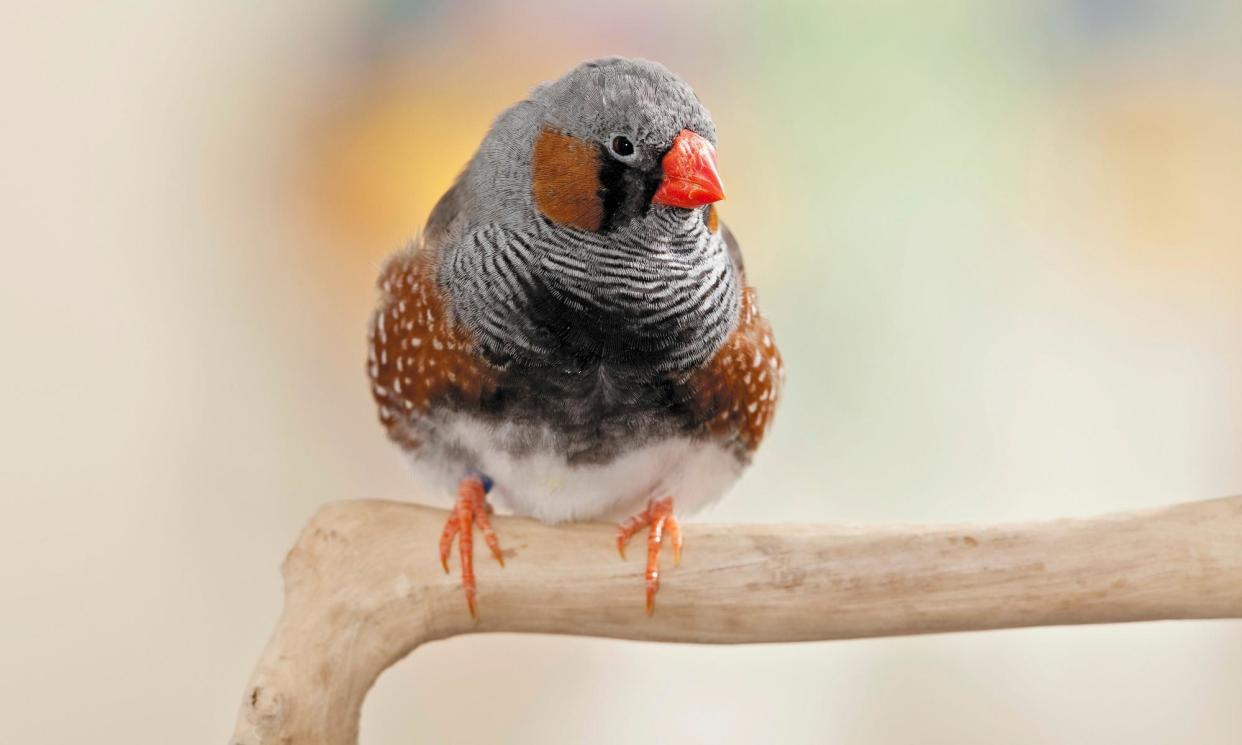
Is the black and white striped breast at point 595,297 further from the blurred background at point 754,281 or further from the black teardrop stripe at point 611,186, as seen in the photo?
the blurred background at point 754,281

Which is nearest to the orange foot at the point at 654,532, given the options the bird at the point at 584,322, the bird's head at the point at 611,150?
the bird at the point at 584,322

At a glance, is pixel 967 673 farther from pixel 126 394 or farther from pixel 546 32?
pixel 126 394

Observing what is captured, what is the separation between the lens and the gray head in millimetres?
1629

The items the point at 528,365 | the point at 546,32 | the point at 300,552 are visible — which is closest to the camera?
the point at 528,365

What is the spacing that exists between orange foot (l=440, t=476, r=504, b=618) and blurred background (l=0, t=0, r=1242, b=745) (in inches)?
30.2

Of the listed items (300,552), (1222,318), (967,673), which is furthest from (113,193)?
(1222,318)

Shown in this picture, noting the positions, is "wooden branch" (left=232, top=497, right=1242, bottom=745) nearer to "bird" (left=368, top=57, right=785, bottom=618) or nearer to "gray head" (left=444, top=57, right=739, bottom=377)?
"bird" (left=368, top=57, right=785, bottom=618)

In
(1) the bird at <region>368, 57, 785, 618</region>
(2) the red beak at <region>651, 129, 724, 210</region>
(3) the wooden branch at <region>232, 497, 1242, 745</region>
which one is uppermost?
(2) the red beak at <region>651, 129, 724, 210</region>

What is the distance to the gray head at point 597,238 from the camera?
163cm

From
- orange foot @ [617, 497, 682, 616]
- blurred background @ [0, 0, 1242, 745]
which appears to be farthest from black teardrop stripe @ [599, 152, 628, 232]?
blurred background @ [0, 0, 1242, 745]

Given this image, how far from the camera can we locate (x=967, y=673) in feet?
8.95

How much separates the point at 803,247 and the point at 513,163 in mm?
1057

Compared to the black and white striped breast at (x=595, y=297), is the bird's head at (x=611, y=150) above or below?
above

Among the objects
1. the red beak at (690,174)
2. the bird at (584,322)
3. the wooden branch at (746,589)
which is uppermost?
the red beak at (690,174)
